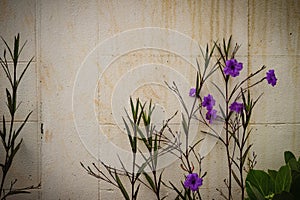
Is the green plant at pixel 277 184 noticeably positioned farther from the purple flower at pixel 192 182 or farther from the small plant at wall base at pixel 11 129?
the small plant at wall base at pixel 11 129

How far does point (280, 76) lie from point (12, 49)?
1345 millimetres

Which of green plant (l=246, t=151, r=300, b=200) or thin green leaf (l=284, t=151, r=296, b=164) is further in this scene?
thin green leaf (l=284, t=151, r=296, b=164)

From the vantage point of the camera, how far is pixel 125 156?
2018 mm

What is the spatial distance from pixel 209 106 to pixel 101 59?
0.58 meters

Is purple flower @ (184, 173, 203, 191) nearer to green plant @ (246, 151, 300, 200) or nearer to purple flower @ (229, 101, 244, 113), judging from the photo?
green plant @ (246, 151, 300, 200)

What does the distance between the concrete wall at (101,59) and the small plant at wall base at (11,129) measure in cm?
4

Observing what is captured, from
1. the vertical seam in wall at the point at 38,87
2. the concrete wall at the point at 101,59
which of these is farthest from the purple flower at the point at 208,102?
the vertical seam in wall at the point at 38,87

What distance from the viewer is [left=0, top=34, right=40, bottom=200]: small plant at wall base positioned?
6.05 ft

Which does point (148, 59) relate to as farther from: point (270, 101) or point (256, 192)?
point (256, 192)

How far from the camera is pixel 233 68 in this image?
1.89 meters

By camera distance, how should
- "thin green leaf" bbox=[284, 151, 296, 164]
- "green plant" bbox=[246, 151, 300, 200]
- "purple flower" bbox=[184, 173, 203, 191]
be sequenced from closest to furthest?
1. "green plant" bbox=[246, 151, 300, 200]
2. "purple flower" bbox=[184, 173, 203, 191]
3. "thin green leaf" bbox=[284, 151, 296, 164]

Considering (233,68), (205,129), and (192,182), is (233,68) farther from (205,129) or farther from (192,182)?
(192,182)

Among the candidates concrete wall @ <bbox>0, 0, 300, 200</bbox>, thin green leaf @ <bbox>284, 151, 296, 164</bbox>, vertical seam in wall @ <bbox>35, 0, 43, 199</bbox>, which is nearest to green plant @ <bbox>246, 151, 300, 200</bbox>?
thin green leaf @ <bbox>284, 151, 296, 164</bbox>

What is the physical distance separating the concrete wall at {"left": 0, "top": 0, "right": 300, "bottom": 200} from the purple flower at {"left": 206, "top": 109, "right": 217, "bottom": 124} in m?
0.16
